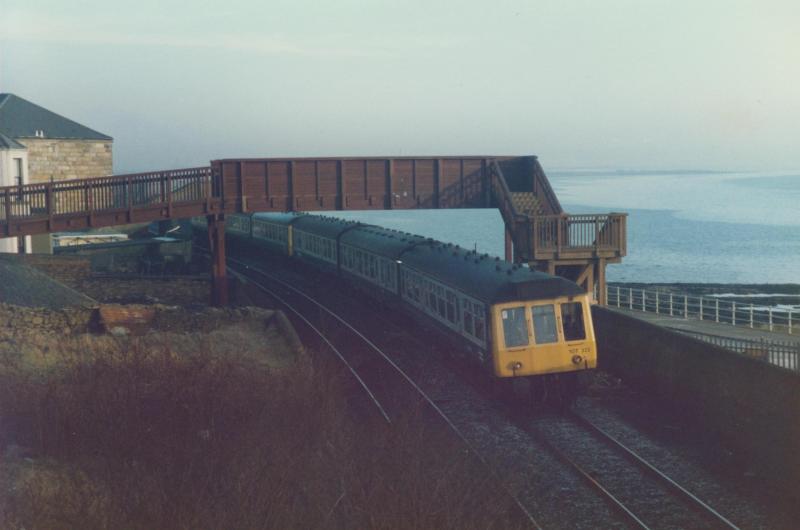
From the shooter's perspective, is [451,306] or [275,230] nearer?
[451,306]

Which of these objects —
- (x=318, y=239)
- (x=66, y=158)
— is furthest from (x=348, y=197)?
(x=66, y=158)

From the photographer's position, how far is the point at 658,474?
15484 mm

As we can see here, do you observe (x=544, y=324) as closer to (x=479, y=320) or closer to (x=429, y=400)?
(x=479, y=320)

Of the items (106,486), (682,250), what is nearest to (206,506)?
(106,486)

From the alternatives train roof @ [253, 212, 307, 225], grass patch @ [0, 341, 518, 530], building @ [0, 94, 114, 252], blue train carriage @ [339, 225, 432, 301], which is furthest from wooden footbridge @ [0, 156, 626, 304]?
building @ [0, 94, 114, 252]

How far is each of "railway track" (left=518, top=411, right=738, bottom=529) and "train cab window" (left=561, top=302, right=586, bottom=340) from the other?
1.71 meters

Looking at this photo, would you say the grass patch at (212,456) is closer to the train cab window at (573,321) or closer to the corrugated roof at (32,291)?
the train cab window at (573,321)

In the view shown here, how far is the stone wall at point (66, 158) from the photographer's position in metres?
68.8

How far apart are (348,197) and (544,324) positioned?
738 inches

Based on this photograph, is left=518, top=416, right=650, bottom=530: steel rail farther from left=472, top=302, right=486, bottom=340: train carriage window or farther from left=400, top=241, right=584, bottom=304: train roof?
left=400, top=241, right=584, bottom=304: train roof

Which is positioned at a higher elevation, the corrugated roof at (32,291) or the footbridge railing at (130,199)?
the footbridge railing at (130,199)

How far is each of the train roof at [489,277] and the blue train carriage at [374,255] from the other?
303 centimetres

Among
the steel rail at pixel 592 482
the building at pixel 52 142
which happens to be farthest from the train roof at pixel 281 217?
the steel rail at pixel 592 482

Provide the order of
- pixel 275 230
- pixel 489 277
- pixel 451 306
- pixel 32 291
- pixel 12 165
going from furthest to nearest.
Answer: pixel 275 230 → pixel 12 165 → pixel 32 291 → pixel 451 306 → pixel 489 277
